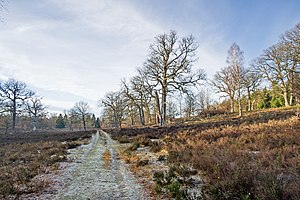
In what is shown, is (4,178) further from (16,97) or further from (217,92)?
(16,97)

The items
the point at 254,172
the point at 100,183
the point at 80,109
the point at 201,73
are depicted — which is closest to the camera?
the point at 254,172

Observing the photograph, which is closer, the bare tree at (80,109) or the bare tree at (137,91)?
the bare tree at (137,91)

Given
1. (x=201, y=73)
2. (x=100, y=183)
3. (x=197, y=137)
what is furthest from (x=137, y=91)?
(x=100, y=183)

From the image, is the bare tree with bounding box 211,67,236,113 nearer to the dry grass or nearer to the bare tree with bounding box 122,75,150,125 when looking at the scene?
the bare tree with bounding box 122,75,150,125

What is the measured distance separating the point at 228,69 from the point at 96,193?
33320mm

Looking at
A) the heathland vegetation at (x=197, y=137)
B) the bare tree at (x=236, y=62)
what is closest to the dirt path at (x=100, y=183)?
the heathland vegetation at (x=197, y=137)

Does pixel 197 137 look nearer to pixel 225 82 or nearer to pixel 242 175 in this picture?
pixel 242 175

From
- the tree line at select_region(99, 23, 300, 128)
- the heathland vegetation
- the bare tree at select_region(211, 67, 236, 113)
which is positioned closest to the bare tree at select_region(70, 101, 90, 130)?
the heathland vegetation

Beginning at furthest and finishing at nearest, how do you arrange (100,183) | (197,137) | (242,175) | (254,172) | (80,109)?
(80,109), (197,137), (100,183), (254,172), (242,175)

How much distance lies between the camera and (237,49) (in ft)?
109

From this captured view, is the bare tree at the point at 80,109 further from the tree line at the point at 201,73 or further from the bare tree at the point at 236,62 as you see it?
the bare tree at the point at 236,62

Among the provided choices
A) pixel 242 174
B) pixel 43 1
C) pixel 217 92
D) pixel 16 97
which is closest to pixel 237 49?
pixel 217 92

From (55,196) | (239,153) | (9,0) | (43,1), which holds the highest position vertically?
(43,1)

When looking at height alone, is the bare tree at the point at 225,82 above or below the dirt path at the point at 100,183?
above
